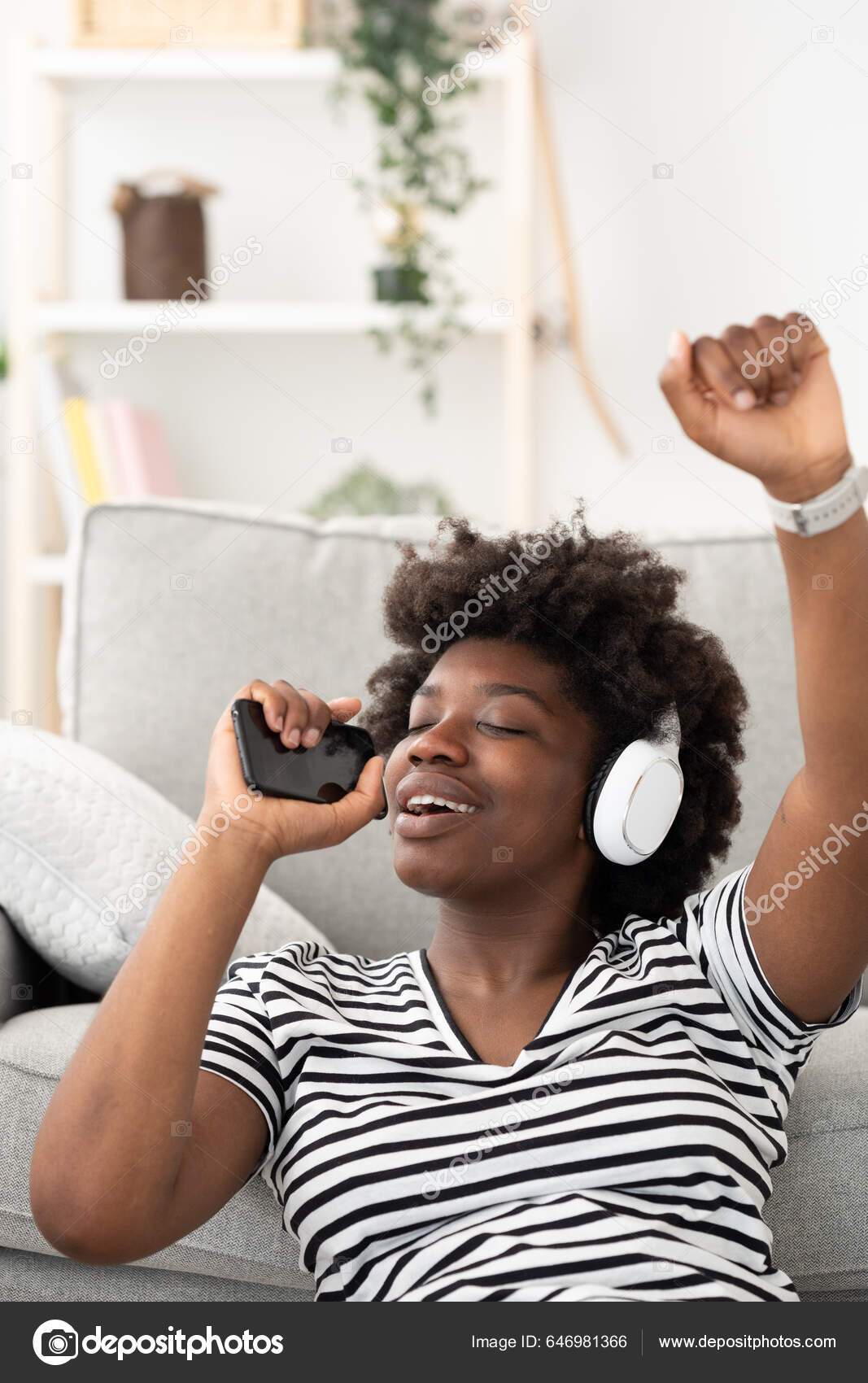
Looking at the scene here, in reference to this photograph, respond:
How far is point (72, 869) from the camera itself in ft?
3.59

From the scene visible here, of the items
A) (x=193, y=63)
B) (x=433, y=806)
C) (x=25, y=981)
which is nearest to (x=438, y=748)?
(x=433, y=806)

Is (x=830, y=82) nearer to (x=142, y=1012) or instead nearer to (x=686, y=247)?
(x=686, y=247)

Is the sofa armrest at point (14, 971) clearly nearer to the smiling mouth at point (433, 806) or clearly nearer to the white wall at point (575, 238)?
the smiling mouth at point (433, 806)

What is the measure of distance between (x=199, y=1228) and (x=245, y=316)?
1.87 metres

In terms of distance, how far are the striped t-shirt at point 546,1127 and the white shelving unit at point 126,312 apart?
164cm

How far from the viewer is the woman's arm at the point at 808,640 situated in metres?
0.70

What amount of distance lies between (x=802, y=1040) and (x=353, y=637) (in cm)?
80

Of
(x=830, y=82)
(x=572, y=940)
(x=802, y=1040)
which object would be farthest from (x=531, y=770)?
(x=830, y=82)

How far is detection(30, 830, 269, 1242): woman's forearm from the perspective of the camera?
0.71 meters

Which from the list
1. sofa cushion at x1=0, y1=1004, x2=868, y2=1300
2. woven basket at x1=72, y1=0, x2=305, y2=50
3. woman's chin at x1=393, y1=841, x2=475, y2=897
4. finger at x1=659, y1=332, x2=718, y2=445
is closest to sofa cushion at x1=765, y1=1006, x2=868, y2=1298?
sofa cushion at x1=0, y1=1004, x2=868, y2=1300

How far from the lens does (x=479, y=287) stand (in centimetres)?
250

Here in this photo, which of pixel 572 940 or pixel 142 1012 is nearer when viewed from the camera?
pixel 142 1012

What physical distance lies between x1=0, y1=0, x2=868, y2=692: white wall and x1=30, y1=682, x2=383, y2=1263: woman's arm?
1724mm

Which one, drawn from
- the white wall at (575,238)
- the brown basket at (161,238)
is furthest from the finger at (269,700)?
the brown basket at (161,238)
